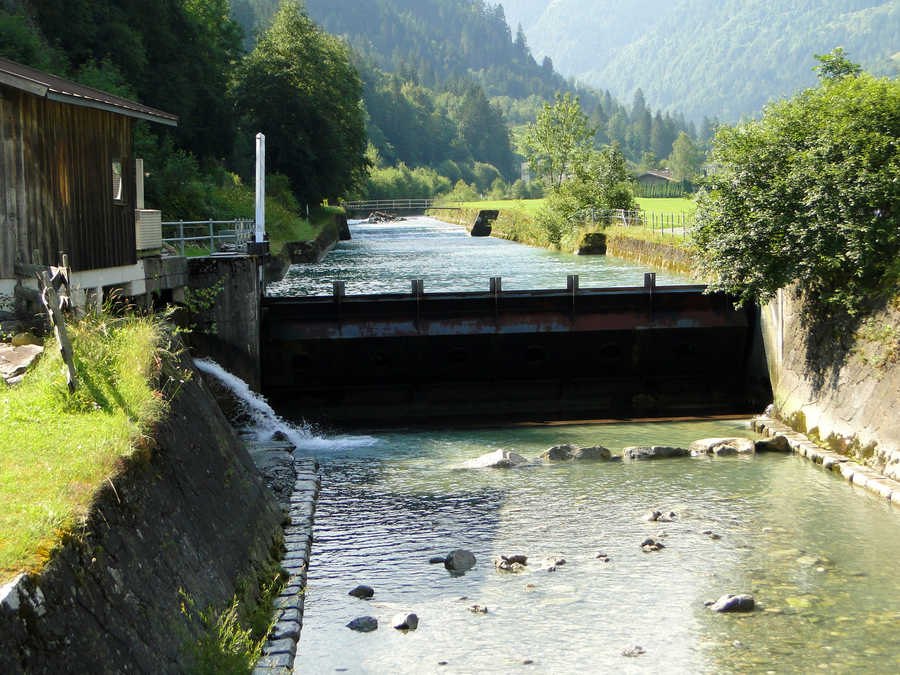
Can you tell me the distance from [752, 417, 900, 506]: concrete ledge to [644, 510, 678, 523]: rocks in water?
3633mm

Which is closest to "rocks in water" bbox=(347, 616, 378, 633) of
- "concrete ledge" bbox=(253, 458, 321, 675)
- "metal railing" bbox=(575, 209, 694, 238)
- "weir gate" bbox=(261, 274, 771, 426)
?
"concrete ledge" bbox=(253, 458, 321, 675)

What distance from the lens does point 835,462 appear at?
16938 millimetres

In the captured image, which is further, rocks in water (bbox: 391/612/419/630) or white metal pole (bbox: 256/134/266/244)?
white metal pole (bbox: 256/134/266/244)

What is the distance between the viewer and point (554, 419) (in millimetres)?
22172

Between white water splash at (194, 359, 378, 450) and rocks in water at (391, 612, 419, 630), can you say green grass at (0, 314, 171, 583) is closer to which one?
rocks in water at (391, 612, 419, 630)

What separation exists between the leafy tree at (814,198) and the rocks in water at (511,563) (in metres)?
9.37

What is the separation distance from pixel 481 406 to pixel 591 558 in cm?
1049

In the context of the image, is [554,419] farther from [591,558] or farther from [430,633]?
[430,633]

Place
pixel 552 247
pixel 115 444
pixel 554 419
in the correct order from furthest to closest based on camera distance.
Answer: pixel 552 247 < pixel 554 419 < pixel 115 444

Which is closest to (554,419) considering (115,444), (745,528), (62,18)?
(745,528)

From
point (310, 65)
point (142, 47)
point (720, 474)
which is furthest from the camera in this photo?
point (310, 65)

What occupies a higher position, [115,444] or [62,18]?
[62,18]

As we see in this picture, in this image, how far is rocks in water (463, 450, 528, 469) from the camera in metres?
17.5

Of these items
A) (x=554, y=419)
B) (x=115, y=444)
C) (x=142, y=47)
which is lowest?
(x=554, y=419)
